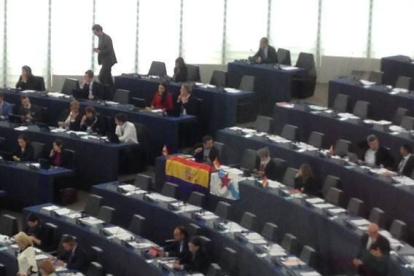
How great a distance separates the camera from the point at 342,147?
22.7 meters

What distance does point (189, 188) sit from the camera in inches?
900

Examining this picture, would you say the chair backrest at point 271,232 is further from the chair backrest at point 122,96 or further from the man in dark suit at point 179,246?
the chair backrest at point 122,96

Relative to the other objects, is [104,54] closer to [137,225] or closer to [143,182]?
[143,182]

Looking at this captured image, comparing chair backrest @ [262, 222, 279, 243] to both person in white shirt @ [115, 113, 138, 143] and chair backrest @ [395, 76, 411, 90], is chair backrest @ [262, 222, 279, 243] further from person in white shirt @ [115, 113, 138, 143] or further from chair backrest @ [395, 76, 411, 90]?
chair backrest @ [395, 76, 411, 90]

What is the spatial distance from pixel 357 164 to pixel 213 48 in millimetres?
8786

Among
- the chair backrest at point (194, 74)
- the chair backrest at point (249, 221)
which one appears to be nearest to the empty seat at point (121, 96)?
the chair backrest at point (194, 74)

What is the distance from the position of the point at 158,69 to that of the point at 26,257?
31.6 feet

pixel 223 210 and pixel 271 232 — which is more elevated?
pixel 223 210

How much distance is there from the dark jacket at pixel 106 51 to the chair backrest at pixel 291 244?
27.7 ft

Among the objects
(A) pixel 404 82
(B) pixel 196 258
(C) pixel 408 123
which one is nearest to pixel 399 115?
(C) pixel 408 123

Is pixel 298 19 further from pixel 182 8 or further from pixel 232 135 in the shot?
pixel 232 135

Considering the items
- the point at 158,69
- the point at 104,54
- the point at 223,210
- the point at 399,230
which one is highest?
the point at 104,54

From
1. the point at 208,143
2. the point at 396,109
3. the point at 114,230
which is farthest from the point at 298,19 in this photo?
the point at 114,230

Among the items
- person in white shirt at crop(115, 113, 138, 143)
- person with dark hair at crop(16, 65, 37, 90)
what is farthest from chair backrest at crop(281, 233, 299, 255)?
person with dark hair at crop(16, 65, 37, 90)
